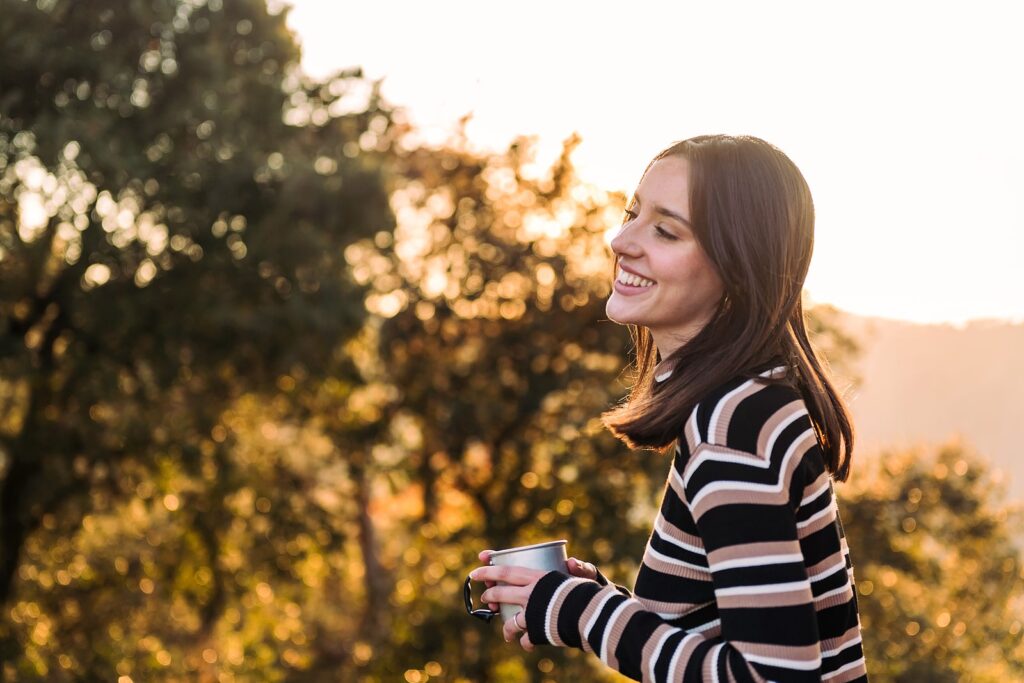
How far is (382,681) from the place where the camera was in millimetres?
10992

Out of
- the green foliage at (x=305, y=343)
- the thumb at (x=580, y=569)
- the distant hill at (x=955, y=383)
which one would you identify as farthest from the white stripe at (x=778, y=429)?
the distant hill at (x=955, y=383)

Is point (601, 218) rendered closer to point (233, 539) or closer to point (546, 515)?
point (546, 515)

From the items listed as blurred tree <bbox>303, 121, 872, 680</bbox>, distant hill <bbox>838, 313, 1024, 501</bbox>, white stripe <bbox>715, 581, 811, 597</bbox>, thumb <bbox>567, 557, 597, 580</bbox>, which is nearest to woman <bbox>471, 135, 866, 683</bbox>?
white stripe <bbox>715, 581, 811, 597</bbox>

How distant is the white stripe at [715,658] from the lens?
50.9 inches

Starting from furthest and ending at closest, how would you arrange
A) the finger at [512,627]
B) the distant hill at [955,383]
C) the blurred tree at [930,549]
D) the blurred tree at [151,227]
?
1. the distant hill at [955,383]
2. the blurred tree at [151,227]
3. the blurred tree at [930,549]
4. the finger at [512,627]

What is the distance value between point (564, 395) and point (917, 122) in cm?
533

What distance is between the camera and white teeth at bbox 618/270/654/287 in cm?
160

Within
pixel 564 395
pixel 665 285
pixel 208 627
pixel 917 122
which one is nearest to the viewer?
pixel 665 285

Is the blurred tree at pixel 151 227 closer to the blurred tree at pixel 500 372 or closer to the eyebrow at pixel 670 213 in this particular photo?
the blurred tree at pixel 500 372

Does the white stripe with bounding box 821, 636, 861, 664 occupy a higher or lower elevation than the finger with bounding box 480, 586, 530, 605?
lower

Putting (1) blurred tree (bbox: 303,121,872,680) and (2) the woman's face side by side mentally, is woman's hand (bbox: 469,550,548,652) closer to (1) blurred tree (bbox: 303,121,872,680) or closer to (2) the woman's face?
(2) the woman's face

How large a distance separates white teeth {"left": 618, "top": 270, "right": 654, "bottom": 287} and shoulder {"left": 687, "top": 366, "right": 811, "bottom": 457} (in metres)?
0.25

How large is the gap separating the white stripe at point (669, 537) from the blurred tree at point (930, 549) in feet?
26.8

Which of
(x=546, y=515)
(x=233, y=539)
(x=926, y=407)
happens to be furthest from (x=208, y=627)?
(x=926, y=407)
